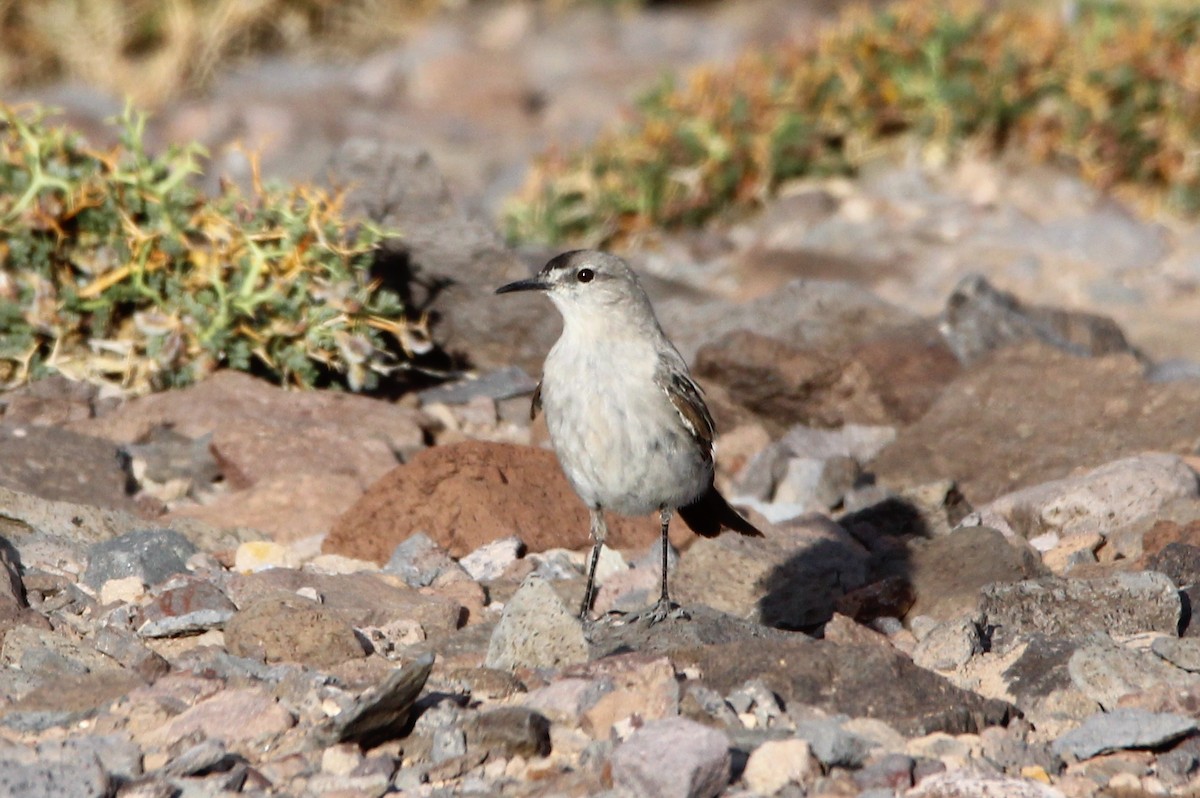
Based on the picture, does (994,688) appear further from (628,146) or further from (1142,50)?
(1142,50)

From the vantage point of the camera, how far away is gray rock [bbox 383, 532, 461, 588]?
20.3 feet

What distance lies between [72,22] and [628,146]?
6.71m

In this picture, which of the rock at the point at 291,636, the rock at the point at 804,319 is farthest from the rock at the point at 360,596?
the rock at the point at 804,319

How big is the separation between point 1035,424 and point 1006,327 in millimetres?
1316

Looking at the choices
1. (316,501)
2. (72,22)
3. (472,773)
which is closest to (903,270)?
(316,501)

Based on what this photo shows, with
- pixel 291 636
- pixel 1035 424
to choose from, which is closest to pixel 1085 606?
pixel 1035 424

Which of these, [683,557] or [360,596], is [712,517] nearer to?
[683,557]

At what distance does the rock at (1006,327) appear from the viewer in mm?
8766

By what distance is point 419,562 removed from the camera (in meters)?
6.27

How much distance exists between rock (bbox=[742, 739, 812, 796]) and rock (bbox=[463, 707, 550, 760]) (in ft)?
1.88

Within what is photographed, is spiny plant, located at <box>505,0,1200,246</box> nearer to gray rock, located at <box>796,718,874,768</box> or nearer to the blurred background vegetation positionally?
the blurred background vegetation

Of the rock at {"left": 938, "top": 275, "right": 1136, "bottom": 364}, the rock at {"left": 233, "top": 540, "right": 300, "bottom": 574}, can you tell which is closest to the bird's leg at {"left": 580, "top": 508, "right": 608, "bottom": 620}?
the rock at {"left": 233, "top": 540, "right": 300, "bottom": 574}

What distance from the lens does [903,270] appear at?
1095cm

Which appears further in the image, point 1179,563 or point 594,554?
point 594,554
